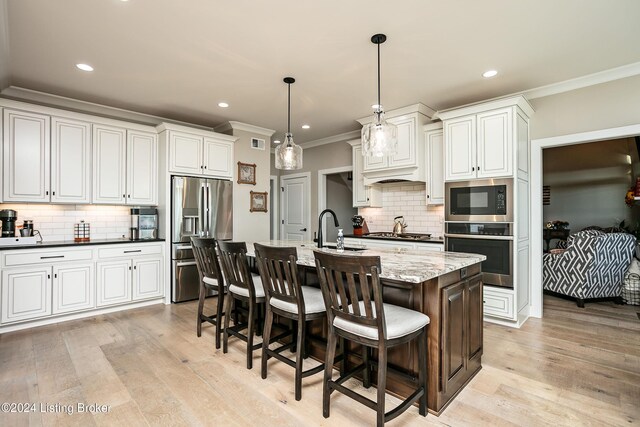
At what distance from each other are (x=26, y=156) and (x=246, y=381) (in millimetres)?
3546

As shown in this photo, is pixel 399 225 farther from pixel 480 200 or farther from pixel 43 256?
pixel 43 256

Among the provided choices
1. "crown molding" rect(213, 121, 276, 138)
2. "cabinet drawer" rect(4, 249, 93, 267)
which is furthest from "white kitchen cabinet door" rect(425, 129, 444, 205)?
"cabinet drawer" rect(4, 249, 93, 267)

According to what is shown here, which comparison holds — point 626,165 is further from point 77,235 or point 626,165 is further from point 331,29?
point 77,235

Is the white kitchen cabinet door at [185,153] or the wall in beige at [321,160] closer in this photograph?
the white kitchen cabinet door at [185,153]

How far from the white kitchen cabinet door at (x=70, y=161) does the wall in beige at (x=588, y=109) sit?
5467 mm

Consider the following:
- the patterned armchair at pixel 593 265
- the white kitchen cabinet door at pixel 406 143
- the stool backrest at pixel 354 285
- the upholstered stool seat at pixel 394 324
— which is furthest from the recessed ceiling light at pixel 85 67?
the patterned armchair at pixel 593 265

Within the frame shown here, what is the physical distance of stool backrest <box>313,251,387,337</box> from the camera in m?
1.65

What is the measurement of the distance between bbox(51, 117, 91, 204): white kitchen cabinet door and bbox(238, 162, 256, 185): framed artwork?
6.65 ft

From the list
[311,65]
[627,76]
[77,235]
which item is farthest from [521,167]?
[77,235]

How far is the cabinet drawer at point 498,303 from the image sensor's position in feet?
11.6

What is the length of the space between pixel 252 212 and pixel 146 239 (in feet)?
5.55

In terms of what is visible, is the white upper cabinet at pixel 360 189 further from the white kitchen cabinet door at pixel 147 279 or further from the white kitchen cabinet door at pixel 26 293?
the white kitchen cabinet door at pixel 26 293

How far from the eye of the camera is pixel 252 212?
5527 mm

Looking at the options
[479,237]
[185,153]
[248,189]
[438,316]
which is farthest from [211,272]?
[479,237]
